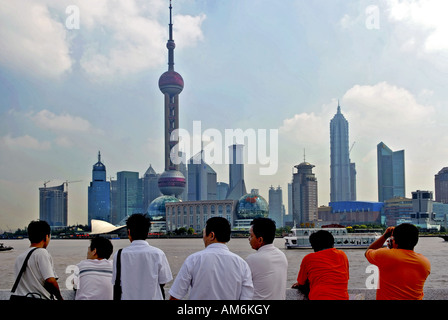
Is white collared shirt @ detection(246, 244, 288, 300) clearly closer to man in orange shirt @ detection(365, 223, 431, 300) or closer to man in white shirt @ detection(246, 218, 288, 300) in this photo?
man in white shirt @ detection(246, 218, 288, 300)

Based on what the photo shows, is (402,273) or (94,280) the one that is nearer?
(402,273)

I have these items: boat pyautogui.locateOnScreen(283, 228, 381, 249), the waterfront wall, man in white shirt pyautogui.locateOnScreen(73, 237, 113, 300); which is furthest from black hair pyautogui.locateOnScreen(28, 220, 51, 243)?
boat pyautogui.locateOnScreen(283, 228, 381, 249)

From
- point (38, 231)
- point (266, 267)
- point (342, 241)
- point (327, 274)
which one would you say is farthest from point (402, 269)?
point (342, 241)

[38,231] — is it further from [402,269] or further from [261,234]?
[402,269]

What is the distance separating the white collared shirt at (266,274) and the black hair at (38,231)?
8.12 feet

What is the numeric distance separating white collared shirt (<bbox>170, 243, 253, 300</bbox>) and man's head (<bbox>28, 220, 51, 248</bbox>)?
1.99m

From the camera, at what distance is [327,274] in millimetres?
6543

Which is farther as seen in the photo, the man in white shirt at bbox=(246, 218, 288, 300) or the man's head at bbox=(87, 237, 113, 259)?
the man's head at bbox=(87, 237, 113, 259)

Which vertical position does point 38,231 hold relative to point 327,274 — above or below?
above

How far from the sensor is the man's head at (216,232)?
580 centimetres

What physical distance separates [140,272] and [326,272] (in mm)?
2206

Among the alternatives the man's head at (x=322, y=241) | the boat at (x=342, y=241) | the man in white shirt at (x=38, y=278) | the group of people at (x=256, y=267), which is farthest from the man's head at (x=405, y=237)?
the boat at (x=342, y=241)

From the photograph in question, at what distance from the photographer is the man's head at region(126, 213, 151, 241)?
6465mm

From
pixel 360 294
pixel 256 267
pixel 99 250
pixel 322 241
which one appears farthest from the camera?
pixel 360 294
